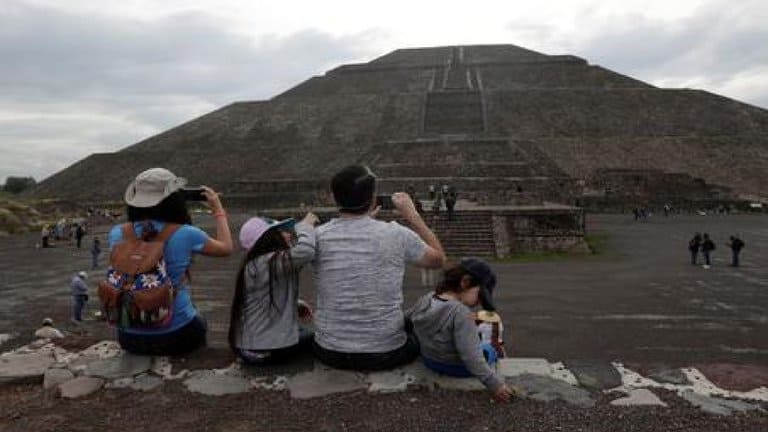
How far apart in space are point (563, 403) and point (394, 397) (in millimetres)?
965

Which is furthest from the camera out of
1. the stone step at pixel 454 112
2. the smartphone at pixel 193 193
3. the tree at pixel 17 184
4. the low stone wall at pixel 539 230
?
the tree at pixel 17 184

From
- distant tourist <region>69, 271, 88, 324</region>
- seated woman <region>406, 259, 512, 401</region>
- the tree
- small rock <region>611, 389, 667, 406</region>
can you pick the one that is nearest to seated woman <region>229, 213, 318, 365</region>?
seated woman <region>406, 259, 512, 401</region>

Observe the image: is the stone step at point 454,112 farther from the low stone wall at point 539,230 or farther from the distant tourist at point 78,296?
the distant tourist at point 78,296

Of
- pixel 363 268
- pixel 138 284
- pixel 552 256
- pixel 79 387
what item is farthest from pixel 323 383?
pixel 552 256

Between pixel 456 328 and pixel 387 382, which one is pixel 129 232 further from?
pixel 456 328

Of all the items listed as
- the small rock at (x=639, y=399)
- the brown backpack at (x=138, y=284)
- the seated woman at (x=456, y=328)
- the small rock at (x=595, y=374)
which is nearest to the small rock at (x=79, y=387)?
the brown backpack at (x=138, y=284)

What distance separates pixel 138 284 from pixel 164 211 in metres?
0.51

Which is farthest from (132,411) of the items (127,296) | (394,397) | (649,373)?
(649,373)

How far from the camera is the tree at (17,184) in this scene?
6201 centimetres

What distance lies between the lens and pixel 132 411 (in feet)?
12.4

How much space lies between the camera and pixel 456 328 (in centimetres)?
375

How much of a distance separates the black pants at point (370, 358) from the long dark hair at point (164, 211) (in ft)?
4.18

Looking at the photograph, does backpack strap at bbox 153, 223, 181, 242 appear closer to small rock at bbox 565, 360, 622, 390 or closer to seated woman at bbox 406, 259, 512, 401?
seated woman at bbox 406, 259, 512, 401

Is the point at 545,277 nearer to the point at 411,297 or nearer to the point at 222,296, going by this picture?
the point at 411,297
